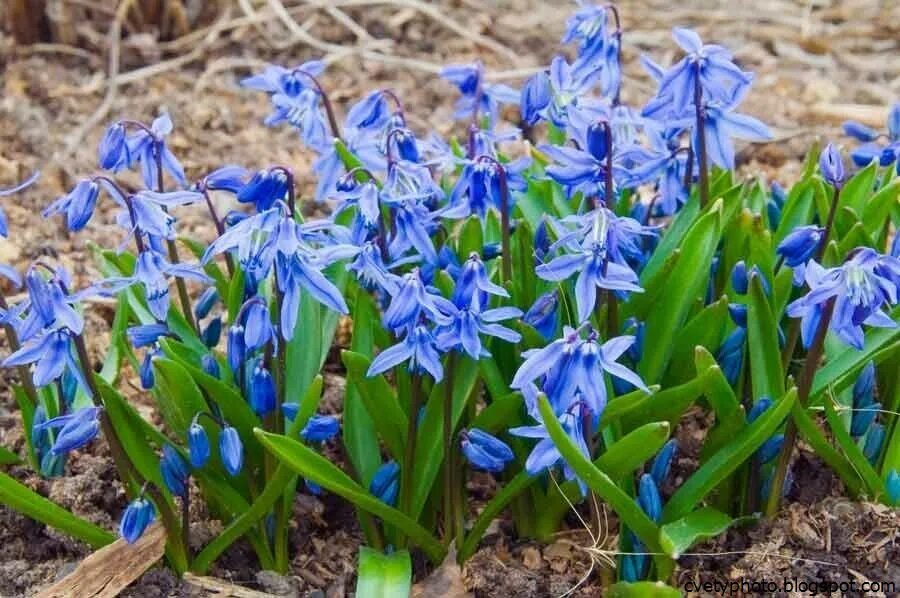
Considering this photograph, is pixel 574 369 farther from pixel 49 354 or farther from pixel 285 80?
pixel 285 80

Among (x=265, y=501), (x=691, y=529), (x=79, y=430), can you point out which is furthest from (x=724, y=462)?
(x=79, y=430)

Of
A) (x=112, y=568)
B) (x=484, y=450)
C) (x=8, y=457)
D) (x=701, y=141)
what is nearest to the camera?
(x=484, y=450)

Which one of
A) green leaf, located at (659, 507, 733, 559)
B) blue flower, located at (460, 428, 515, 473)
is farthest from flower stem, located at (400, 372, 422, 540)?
green leaf, located at (659, 507, 733, 559)

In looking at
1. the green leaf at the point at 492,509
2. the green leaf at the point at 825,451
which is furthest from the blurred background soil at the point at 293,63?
the green leaf at the point at 825,451

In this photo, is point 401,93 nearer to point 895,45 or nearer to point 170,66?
point 170,66

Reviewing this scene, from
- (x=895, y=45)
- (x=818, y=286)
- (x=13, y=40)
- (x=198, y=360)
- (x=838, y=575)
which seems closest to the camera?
(x=818, y=286)

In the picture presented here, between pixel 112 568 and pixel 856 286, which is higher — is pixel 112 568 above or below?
below

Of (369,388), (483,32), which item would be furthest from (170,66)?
(369,388)
